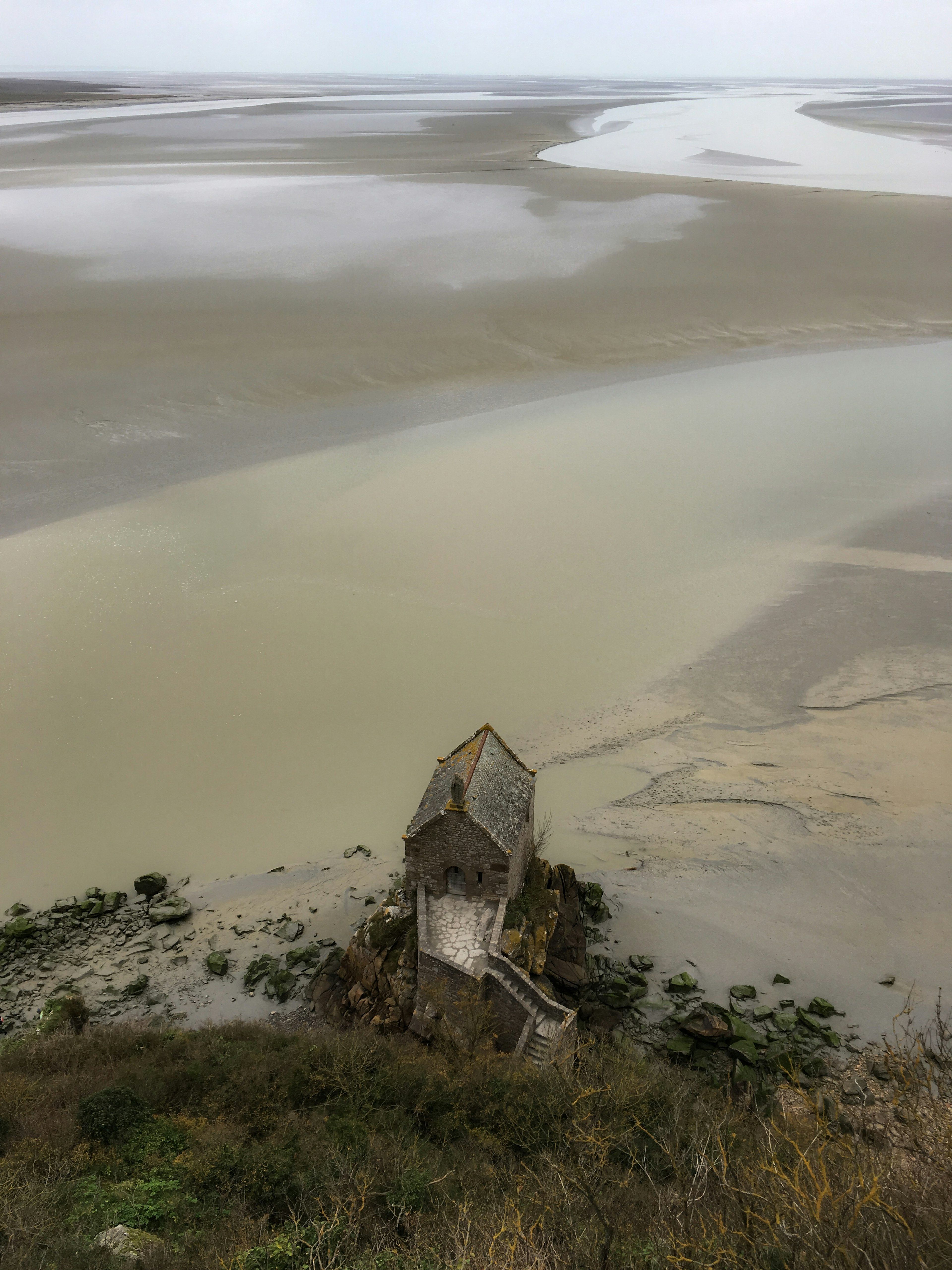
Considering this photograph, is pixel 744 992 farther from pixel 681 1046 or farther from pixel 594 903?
pixel 594 903

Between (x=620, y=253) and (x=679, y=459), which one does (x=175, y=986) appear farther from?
(x=620, y=253)

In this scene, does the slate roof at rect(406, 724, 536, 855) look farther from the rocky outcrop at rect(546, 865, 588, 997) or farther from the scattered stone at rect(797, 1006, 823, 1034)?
the scattered stone at rect(797, 1006, 823, 1034)

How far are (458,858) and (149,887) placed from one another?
22.0ft

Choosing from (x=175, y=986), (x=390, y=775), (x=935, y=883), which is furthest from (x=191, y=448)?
(x=935, y=883)

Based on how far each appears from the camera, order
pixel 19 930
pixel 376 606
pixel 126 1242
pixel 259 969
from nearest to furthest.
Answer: pixel 126 1242 → pixel 259 969 → pixel 19 930 → pixel 376 606

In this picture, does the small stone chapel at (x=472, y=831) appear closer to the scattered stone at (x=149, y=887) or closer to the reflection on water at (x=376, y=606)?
the reflection on water at (x=376, y=606)

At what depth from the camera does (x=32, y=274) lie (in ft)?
125

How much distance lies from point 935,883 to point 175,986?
13567 millimetres

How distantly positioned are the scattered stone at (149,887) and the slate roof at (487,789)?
5.85m

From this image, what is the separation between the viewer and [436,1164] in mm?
9688

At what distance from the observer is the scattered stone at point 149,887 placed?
16.0 meters

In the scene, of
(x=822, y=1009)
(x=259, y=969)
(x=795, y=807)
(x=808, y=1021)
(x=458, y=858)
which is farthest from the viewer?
(x=795, y=807)

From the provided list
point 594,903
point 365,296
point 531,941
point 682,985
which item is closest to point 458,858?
point 531,941

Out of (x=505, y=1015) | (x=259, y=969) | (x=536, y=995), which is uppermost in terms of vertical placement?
(x=536, y=995)
